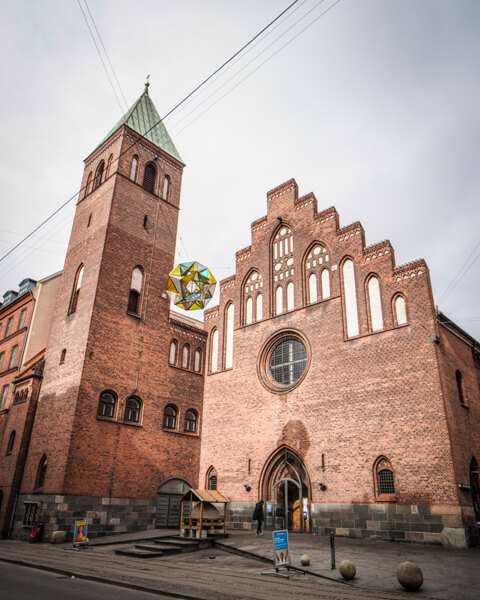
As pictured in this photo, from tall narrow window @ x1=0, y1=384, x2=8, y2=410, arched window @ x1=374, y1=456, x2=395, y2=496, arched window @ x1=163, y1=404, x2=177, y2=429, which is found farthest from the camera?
tall narrow window @ x1=0, y1=384, x2=8, y2=410

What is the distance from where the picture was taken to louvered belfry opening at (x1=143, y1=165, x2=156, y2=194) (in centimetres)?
2864

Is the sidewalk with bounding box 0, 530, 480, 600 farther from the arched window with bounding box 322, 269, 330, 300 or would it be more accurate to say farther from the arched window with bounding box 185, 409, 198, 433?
the arched window with bounding box 322, 269, 330, 300

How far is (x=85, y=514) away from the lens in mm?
19719

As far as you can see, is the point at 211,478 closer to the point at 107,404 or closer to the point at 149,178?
the point at 107,404

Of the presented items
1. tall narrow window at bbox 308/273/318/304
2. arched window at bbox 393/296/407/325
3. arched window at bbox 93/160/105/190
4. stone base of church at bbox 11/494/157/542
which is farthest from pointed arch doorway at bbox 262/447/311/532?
arched window at bbox 93/160/105/190

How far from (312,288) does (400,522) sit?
11.0 metres

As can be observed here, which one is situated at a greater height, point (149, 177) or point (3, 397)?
point (149, 177)

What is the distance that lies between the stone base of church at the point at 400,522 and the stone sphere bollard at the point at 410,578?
7203 millimetres

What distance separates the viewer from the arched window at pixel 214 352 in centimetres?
2664

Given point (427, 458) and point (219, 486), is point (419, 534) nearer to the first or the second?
point (427, 458)

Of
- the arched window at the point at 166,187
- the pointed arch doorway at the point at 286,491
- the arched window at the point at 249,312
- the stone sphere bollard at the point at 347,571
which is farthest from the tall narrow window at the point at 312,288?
the stone sphere bollard at the point at 347,571

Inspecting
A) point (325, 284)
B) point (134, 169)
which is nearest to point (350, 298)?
point (325, 284)

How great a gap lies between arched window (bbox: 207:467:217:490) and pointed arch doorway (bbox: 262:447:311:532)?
11.3 ft

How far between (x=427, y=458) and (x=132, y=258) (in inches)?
687
